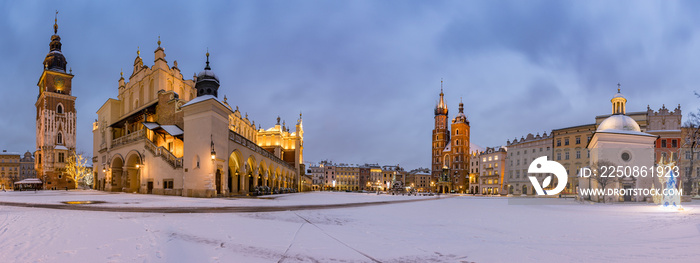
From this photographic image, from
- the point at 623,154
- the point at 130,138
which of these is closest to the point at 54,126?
the point at 130,138

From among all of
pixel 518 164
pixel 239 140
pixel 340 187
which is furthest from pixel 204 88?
pixel 340 187

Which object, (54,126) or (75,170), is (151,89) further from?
(54,126)

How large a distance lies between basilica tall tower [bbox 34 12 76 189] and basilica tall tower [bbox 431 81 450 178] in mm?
99044

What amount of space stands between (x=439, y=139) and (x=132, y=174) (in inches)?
4155

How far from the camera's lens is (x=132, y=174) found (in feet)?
123

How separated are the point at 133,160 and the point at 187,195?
45.5ft

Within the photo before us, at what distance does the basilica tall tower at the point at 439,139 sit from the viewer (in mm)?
122863

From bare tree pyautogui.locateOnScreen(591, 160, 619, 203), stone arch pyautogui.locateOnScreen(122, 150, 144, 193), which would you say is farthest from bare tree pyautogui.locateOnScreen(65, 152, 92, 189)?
bare tree pyautogui.locateOnScreen(591, 160, 619, 203)

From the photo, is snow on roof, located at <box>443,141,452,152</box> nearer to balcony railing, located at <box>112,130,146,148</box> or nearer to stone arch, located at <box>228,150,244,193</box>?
stone arch, located at <box>228,150,244,193</box>

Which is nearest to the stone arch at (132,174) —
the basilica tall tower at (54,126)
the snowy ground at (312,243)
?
the snowy ground at (312,243)

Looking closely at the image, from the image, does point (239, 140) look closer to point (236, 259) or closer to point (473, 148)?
point (236, 259)

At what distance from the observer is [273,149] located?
67.5 metres

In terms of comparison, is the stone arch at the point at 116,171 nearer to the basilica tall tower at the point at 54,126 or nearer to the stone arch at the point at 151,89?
the stone arch at the point at 151,89

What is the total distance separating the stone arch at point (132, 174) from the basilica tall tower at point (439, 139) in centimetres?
9747
